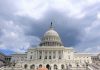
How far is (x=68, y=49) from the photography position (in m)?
165

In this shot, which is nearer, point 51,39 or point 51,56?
point 51,56

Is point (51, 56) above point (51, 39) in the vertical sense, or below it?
below

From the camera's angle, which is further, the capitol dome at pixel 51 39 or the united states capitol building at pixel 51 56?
the capitol dome at pixel 51 39

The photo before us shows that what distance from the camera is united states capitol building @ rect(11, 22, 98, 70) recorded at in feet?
448

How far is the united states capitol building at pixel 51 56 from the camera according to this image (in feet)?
448

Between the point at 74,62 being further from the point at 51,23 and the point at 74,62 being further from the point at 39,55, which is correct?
the point at 51,23

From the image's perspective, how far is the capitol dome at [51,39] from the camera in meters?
173

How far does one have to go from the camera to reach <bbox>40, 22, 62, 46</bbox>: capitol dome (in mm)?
173000

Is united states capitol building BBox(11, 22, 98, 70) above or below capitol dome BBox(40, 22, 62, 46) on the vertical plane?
below

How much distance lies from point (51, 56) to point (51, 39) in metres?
18.4

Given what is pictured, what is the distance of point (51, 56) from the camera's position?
6260 inches

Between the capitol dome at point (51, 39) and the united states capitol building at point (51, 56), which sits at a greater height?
the capitol dome at point (51, 39)

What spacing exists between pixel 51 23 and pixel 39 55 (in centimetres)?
3462

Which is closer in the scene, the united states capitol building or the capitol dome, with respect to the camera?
the united states capitol building
